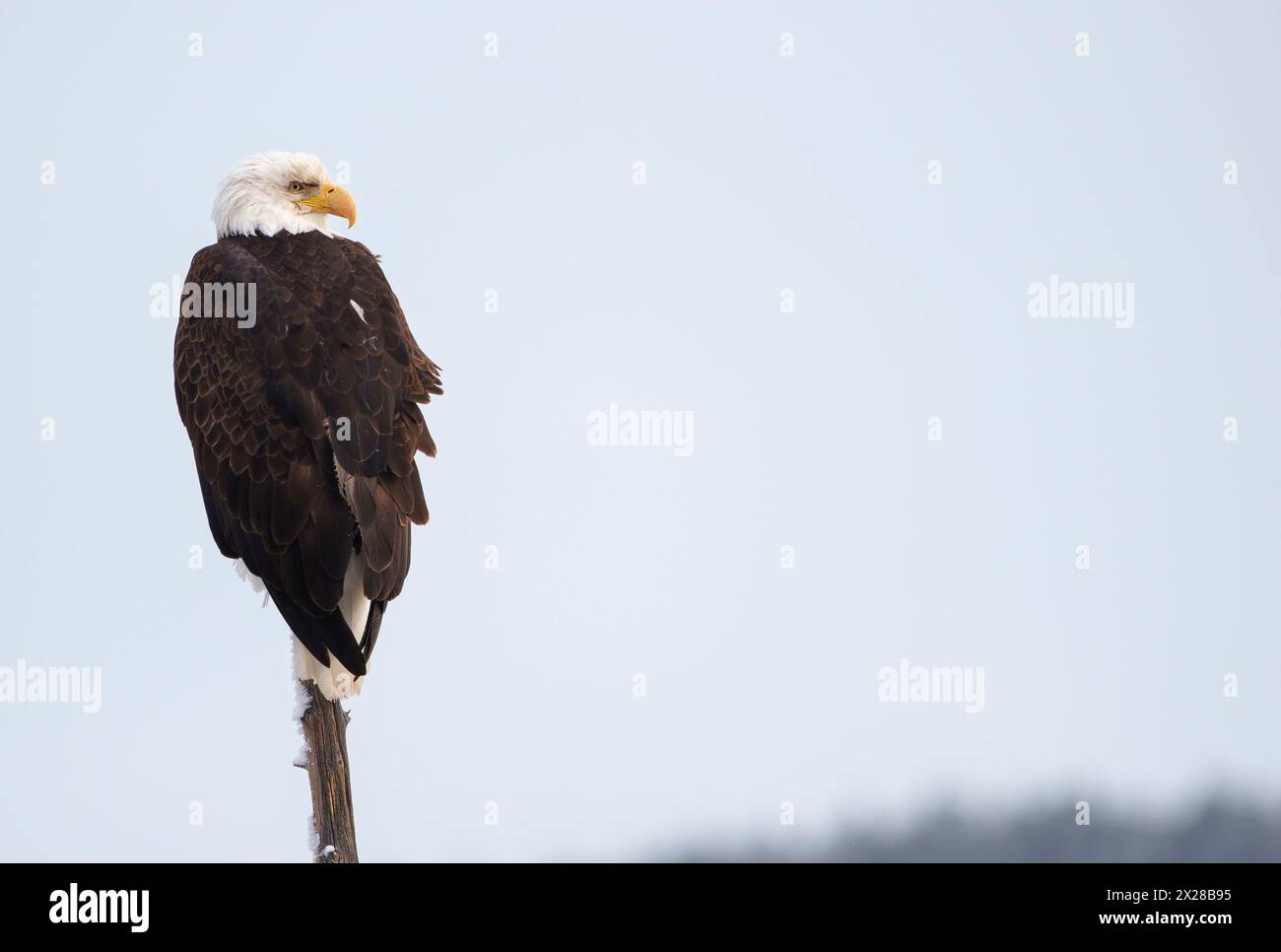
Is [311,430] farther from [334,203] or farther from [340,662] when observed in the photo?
[334,203]

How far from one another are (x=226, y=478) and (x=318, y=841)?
6.11 ft

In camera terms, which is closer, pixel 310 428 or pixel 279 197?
pixel 310 428

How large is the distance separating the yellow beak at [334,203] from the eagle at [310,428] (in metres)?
0.34

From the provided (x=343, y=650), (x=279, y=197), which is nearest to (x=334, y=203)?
(x=279, y=197)

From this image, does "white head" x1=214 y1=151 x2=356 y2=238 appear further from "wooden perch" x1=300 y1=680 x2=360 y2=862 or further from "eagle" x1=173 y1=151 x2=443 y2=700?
"wooden perch" x1=300 y1=680 x2=360 y2=862

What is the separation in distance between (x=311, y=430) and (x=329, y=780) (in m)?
1.65

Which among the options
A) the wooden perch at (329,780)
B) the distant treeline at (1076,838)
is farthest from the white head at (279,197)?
the distant treeline at (1076,838)

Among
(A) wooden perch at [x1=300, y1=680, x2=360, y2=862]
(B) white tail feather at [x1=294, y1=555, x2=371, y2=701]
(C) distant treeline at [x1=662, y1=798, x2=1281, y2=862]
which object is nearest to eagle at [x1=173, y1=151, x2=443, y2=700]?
(B) white tail feather at [x1=294, y1=555, x2=371, y2=701]

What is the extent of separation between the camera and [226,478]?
30.2ft

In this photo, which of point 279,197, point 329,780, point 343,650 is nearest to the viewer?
point 329,780

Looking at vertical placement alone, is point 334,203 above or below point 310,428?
above

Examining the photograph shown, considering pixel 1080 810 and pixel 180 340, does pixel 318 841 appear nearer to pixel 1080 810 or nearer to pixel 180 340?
pixel 180 340

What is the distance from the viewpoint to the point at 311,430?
9008mm
